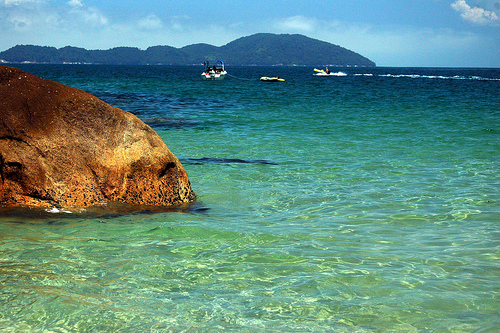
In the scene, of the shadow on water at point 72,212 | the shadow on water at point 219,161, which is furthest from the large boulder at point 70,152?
the shadow on water at point 219,161

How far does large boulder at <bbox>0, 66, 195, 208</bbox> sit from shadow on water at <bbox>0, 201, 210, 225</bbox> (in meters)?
0.08

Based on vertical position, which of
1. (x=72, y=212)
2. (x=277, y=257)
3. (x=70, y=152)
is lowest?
(x=277, y=257)

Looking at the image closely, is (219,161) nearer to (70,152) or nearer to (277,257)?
(70,152)

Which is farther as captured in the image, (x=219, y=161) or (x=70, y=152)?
(x=219, y=161)

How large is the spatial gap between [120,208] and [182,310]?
8.81 ft

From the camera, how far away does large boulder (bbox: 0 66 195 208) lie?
5371mm

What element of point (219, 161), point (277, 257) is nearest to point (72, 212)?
point (277, 257)

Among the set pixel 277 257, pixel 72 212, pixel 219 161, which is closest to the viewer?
pixel 277 257

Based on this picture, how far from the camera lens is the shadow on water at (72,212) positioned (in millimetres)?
5196

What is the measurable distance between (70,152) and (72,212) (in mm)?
759

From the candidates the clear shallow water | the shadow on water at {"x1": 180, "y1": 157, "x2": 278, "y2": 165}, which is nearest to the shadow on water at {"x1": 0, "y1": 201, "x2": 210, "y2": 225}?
the clear shallow water

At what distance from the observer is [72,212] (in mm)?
5453

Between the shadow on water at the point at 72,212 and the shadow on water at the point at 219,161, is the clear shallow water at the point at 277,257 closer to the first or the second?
the shadow on water at the point at 72,212

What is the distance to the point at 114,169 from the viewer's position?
18.6 feet
